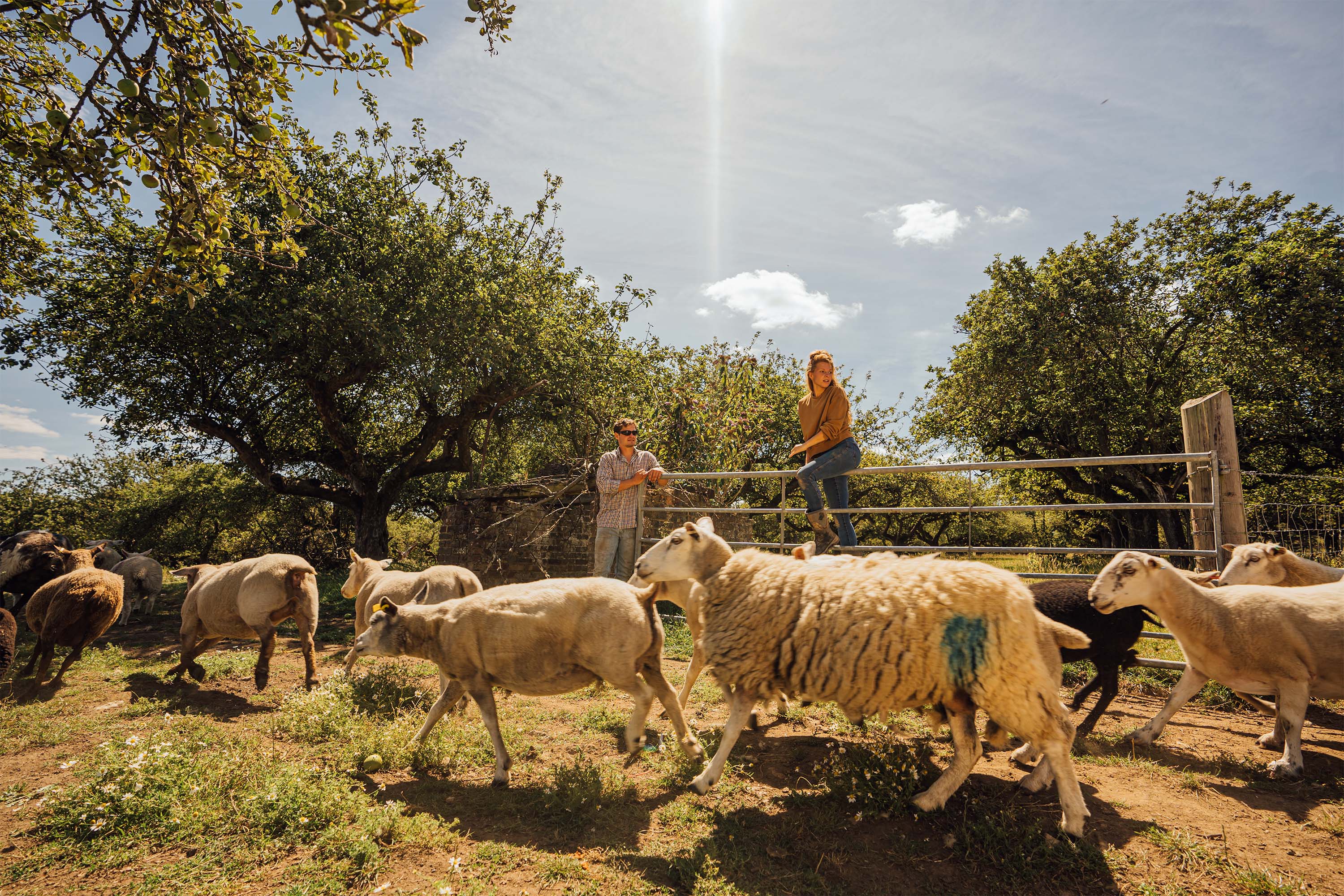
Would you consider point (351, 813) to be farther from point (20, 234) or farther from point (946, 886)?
point (20, 234)

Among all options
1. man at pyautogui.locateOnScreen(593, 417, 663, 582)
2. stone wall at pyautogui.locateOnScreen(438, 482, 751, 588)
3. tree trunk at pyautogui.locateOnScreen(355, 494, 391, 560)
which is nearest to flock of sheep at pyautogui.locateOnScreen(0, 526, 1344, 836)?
man at pyautogui.locateOnScreen(593, 417, 663, 582)

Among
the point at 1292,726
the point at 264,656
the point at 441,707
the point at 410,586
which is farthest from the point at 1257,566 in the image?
the point at 264,656

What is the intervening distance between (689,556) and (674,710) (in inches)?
43.0

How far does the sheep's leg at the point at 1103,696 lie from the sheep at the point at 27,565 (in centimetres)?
1379

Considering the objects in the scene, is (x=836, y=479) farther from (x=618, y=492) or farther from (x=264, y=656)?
(x=264, y=656)

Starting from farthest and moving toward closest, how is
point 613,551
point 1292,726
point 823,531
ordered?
point 613,551, point 823,531, point 1292,726

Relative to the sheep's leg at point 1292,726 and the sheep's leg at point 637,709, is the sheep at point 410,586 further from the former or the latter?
the sheep's leg at point 1292,726

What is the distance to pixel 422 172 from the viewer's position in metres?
15.0

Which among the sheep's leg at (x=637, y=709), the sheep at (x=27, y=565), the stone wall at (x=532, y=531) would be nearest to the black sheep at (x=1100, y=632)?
the sheep's leg at (x=637, y=709)

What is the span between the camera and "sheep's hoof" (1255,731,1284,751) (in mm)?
4324

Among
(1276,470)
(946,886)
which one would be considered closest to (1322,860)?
(946,886)

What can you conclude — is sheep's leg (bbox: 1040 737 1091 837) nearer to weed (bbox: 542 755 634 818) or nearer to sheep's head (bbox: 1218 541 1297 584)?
weed (bbox: 542 755 634 818)

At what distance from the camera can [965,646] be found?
10.5ft

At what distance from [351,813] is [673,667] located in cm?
384
